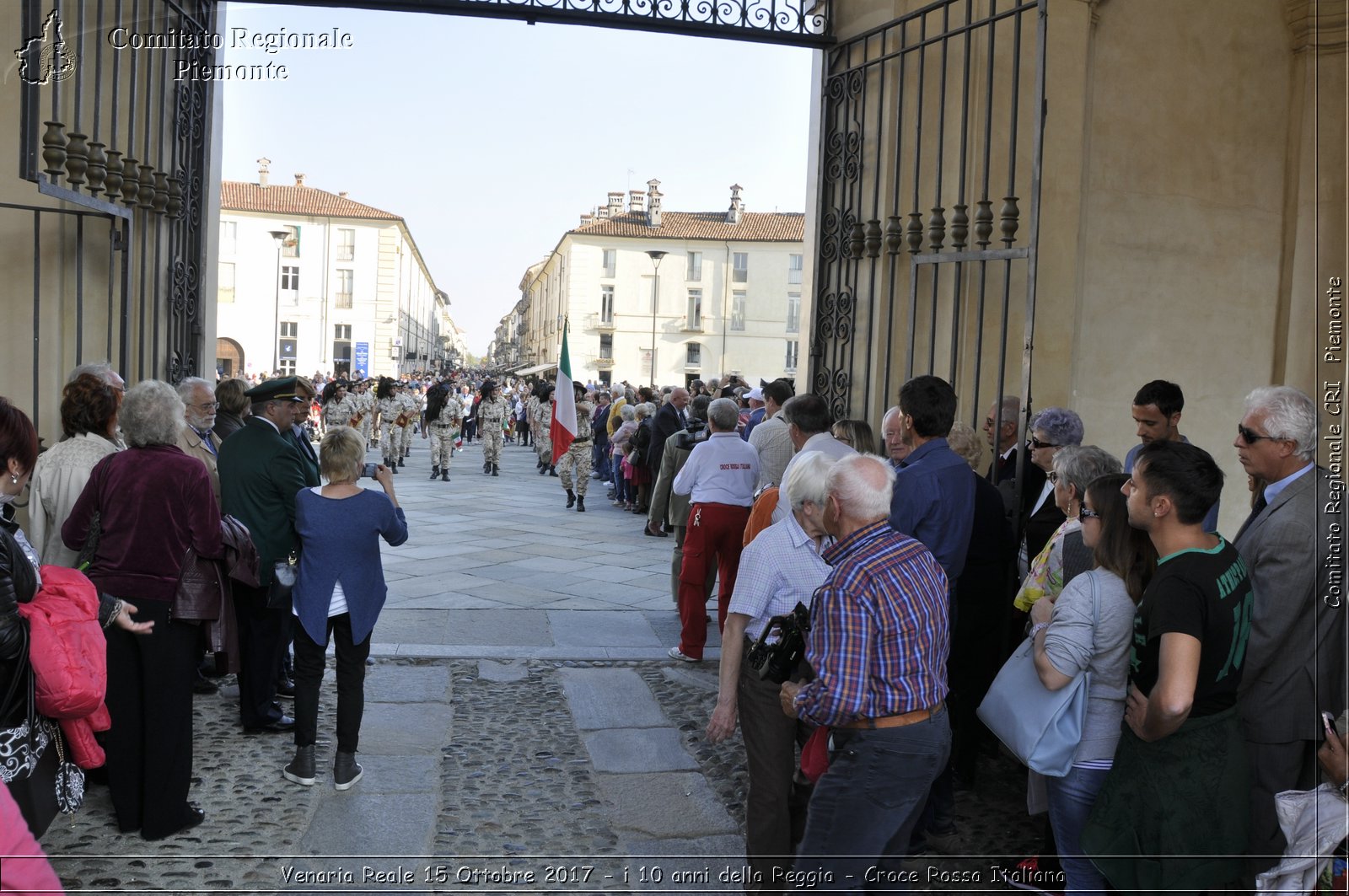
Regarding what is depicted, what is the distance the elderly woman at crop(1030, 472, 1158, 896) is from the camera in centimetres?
309

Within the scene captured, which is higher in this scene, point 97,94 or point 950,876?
point 97,94

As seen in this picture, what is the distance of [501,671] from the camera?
249 inches

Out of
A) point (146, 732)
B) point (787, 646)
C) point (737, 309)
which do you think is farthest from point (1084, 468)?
point (737, 309)

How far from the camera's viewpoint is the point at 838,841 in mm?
2729

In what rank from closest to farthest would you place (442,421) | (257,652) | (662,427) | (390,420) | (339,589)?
(339,589), (257,652), (662,427), (442,421), (390,420)

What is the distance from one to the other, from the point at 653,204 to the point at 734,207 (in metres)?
4.75

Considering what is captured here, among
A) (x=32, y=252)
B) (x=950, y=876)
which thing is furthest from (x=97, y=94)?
(x=950, y=876)

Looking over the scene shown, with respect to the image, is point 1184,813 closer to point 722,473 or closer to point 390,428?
point 722,473

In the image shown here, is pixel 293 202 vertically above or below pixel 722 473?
above

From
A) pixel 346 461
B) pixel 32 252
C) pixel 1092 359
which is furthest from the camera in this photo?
pixel 1092 359

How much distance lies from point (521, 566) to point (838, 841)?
7.36 m

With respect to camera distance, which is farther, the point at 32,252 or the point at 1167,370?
the point at 1167,370

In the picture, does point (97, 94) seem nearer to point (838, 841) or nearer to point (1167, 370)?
point (838, 841)

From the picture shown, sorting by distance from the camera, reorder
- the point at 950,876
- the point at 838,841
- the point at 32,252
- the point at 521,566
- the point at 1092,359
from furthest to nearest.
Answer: the point at 521,566, the point at 1092,359, the point at 32,252, the point at 950,876, the point at 838,841
